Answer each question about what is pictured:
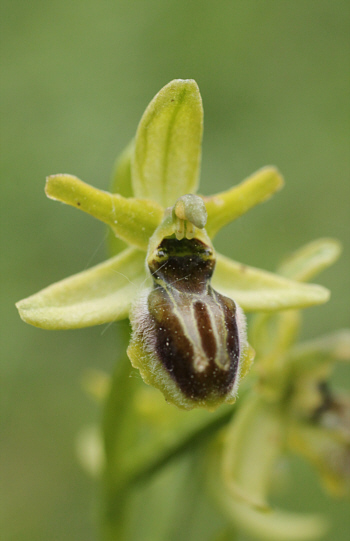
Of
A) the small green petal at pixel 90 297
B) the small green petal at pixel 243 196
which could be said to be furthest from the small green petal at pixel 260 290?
the small green petal at pixel 90 297

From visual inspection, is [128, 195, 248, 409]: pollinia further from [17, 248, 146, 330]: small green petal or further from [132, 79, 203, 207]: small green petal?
[132, 79, 203, 207]: small green petal

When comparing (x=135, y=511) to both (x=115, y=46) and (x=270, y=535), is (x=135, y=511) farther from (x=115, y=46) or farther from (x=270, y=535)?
(x=115, y=46)

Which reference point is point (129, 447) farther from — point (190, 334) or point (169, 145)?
point (169, 145)

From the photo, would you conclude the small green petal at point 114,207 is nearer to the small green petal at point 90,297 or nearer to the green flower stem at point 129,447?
the small green petal at point 90,297

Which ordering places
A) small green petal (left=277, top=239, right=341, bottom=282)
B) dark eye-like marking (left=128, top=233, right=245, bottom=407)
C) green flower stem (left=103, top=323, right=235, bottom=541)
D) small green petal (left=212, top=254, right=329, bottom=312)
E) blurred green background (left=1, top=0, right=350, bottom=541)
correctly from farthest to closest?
1. blurred green background (left=1, top=0, right=350, bottom=541)
2. small green petal (left=277, top=239, right=341, bottom=282)
3. green flower stem (left=103, top=323, right=235, bottom=541)
4. small green petal (left=212, top=254, right=329, bottom=312)
5. dark eye-like marking (left=128, top=233, right=245, bottom=407)

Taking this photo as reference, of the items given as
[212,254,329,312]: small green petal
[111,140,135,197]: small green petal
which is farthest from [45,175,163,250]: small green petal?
[212,254,329,312]: small green petal

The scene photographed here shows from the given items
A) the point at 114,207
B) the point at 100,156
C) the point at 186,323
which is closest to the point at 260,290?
the point at 186,323
